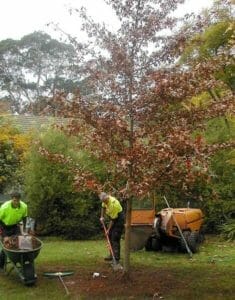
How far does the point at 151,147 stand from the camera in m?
9.37

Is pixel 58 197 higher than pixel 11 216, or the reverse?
pixel 58 197

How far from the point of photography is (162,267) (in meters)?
11.7

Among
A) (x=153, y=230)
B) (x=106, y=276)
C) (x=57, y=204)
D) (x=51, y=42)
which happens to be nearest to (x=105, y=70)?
(x=106, y=276)

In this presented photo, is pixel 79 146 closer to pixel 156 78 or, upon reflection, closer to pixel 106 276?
pixel 156 78

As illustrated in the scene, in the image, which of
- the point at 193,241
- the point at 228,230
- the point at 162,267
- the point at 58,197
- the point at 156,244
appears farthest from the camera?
the point at 58,197

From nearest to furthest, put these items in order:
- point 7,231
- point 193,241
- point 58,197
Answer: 1. point 7,231
2. point 193,241
3. point 58,197

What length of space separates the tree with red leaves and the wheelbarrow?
161cm

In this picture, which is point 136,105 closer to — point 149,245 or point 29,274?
point 29,274

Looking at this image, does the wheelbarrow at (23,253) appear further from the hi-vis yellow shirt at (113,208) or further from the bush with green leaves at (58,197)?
the bush with green leaves at (58,197)

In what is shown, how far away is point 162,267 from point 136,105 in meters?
3.84

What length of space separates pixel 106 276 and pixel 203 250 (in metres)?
4.40

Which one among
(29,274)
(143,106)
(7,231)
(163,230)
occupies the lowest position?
(29,274)

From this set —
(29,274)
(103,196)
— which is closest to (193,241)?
(103,196)

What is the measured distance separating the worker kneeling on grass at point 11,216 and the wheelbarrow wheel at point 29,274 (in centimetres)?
137
